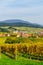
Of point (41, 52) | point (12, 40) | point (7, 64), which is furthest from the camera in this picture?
point (12, 40)

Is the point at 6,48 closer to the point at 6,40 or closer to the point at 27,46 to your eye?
the point at 27,46

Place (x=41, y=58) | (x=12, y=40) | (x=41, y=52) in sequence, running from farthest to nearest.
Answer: (x=12, y=40) → (x=41, y=52) → (x=41, y=58)

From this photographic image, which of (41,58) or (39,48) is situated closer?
(41,58)

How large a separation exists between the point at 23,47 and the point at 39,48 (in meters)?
2.84

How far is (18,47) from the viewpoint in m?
40.3

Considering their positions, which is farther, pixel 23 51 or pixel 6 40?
pixel 6 40

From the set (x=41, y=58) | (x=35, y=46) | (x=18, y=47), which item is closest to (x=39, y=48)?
(x=35, y=46)

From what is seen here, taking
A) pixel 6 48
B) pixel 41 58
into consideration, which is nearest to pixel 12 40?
pixel 6 48

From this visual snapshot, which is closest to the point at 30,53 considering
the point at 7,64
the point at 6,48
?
the point at 6,48

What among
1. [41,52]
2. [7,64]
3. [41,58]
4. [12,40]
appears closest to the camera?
[7,64]

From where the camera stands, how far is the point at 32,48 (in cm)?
4016

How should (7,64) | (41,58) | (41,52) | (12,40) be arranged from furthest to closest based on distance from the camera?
(12,40)
(41,52)
(41,58)
(7,64)

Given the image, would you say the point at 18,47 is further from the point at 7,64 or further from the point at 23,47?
the point at 7,64

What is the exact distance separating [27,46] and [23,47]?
753 mm
